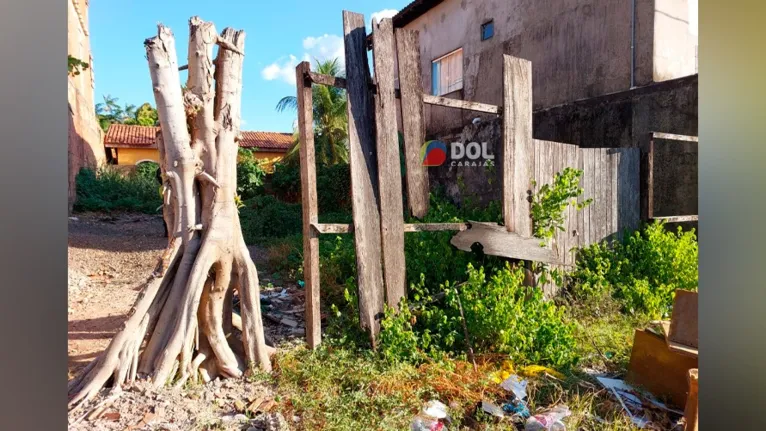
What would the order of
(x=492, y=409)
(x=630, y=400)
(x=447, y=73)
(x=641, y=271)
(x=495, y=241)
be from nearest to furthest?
(x=492, y=409) → (x=630, y=400) → (x=495, y=241) → (x=641, y=271) → (x=447, y=73)

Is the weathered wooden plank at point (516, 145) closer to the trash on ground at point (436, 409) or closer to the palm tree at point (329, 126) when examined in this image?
the trash on ground at point (436, 409)

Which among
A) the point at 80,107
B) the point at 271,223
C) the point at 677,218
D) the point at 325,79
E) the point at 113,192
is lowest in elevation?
the point at 271,223

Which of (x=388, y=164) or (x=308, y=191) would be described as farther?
(x=388, y=164)

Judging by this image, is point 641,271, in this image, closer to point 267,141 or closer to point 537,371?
point 537,371

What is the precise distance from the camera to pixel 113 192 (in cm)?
1385

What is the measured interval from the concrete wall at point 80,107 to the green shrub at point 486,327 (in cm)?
1068

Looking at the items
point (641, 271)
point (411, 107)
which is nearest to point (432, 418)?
point (411, 107)

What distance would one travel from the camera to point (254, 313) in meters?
3.25

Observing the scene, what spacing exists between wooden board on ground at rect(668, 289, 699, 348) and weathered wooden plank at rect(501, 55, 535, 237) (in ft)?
4.31

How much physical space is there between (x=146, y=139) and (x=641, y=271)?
19714 mm

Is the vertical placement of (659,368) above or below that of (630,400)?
above

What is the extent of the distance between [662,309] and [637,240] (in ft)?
2.97
